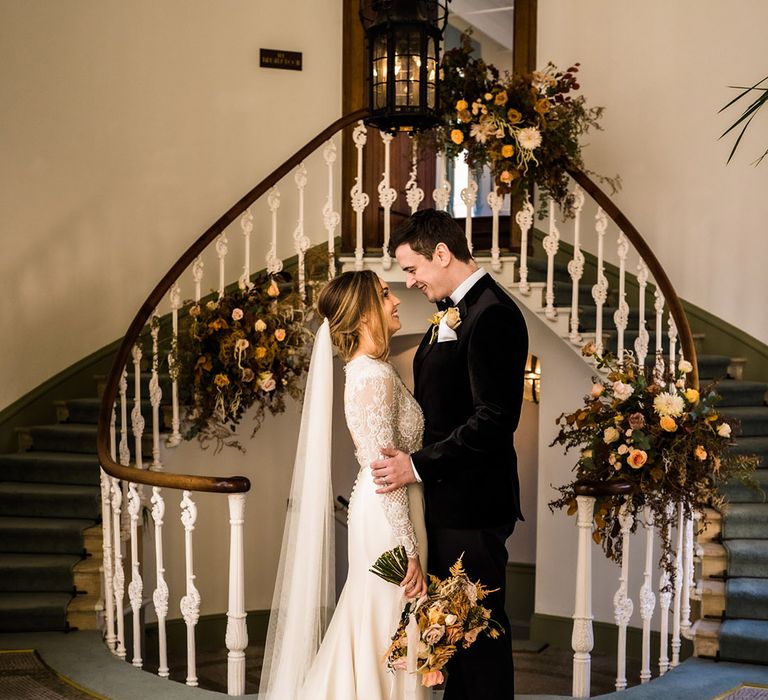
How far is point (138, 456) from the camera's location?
534 cm

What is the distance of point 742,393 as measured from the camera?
19.5ft

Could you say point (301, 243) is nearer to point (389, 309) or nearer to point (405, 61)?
point (405, 61)

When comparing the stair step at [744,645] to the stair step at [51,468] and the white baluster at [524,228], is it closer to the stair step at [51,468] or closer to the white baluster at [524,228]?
the white baluster at [524,228]

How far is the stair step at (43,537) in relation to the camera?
204 inches

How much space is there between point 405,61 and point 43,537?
313cm

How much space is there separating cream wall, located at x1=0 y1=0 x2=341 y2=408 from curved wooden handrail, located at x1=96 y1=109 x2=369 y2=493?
4.58 ft

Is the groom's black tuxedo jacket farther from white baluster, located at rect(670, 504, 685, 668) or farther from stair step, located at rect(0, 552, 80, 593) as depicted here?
stair step, located at rect(0, 552, 80, 593)

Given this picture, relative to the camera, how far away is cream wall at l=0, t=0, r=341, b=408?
21.1 feet

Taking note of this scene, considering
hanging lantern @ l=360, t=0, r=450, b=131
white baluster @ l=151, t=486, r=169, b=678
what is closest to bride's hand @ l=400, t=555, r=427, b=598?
white baluster @ l=151, t=486, r=169, b=678

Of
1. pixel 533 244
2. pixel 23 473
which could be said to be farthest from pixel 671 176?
pixel 23 473

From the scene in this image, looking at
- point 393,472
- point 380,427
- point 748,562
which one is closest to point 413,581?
point 393,472

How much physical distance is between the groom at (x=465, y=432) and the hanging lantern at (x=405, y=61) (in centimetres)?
208

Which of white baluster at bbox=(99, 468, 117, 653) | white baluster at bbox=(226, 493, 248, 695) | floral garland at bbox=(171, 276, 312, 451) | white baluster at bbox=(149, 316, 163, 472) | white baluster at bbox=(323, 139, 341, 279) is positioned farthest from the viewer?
white baluster at bbox=(323, 139, 341, 279)

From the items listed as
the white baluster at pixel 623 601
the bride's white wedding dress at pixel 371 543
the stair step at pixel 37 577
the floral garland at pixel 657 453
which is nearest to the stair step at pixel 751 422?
the floral garland at pixel 657 453
